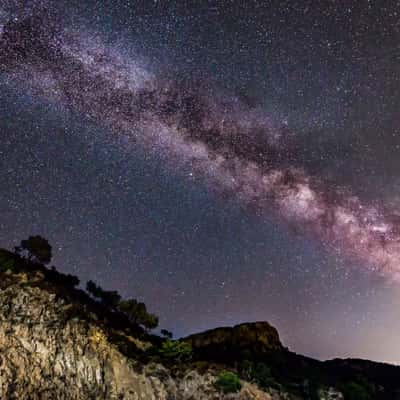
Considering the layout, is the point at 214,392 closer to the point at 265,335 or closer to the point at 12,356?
the point at 12,356

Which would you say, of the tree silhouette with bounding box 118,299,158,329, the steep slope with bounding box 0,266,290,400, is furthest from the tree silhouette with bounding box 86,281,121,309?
the steep slope with bounding box 0,266,290,400

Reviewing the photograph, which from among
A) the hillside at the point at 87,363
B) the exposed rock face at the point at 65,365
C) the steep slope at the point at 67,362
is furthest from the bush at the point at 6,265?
the exposed rock face at the point at 65,365

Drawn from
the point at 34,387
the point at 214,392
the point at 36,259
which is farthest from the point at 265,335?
the point at 34,387

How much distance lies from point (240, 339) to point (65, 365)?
71407 millimetres

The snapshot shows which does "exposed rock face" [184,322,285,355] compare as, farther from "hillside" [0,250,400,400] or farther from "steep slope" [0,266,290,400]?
"steep slope" [0,266,290,400]

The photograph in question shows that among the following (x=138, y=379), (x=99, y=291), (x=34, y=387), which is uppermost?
(x=99, y=291)

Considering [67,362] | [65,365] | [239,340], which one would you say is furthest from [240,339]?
[65,365]

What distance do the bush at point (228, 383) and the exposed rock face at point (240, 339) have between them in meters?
45.0

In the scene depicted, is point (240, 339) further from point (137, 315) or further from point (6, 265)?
point (6, 265)

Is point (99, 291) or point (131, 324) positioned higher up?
point (99, 291)

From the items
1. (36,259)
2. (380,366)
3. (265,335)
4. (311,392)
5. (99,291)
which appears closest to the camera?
(311,392)

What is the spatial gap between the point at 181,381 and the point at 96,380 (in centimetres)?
1480

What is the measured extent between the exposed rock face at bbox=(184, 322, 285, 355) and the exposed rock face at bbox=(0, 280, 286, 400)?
151 ft

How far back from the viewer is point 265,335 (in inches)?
4811
